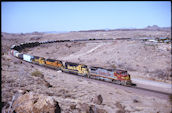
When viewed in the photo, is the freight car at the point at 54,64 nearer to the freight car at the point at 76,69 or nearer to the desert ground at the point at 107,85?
the freight car at the point at 76,69

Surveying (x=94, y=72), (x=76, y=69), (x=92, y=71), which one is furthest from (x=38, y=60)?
(x=94, y=72)

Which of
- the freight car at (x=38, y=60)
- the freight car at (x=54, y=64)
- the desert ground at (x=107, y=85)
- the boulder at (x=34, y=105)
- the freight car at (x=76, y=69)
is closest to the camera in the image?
the boulder at (x=34, y=105)

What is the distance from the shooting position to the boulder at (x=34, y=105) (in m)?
11.0

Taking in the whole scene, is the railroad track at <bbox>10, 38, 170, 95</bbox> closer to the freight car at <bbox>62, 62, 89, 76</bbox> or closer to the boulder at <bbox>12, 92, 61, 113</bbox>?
the freight car at <bbox>62, 62, 89, 76</bbox>

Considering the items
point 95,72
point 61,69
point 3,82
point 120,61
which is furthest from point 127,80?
point 3,82

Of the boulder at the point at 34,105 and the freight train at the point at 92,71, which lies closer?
the boulder at the point at 34,105

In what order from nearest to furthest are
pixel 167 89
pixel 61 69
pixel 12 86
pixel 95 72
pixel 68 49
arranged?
pixel 12 86, pixel 167 89, pixel 95 72, pixel 61 69, pixel 68 49

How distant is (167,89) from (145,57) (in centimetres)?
1665

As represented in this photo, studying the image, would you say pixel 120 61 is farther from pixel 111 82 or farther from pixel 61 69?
pixel 61 69

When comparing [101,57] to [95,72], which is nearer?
[95,72]

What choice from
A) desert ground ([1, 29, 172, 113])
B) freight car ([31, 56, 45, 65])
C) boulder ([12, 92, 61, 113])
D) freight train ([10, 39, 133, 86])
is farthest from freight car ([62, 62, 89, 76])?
boulder ([12, 92, 61, 113])

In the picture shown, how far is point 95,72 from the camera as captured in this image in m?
27.9

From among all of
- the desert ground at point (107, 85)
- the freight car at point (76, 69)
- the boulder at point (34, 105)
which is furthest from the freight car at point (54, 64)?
the boulder at point (34, 105)

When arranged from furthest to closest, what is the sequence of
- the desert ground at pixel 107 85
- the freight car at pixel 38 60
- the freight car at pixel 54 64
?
the freight car at pixel 38 60 → the freight car at pixel 54 64 → the desert ground at pixel 107 85
